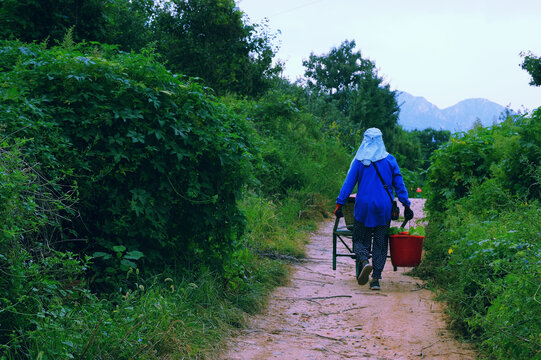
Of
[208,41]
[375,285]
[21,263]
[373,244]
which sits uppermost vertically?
[208,41]

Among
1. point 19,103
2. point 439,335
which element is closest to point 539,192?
point 439,335

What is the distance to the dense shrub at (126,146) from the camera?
452 centimetres

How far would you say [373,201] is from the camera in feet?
23.5

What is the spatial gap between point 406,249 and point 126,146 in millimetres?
3988

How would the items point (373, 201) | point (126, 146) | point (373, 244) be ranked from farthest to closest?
point (373, 244) → point (373, 201) → point (126, 146)

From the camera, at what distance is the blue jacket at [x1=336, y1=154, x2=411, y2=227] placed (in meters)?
7.17

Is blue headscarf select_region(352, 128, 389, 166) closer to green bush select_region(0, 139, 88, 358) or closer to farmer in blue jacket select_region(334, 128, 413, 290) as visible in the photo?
farmer in blue jacket select_region(334, 128, 413, 290)

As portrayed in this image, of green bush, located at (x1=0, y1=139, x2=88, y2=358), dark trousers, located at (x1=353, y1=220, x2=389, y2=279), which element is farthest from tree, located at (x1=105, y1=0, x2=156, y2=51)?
green bush, located at (x1=0, y1=139, x2=88, y2=358)

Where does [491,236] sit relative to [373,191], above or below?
below

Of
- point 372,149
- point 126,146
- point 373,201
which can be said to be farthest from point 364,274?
point 126,146

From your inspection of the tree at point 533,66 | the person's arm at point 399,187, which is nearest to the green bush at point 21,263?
the person's arm at point 399,187

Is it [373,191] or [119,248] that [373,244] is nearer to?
[373,191]

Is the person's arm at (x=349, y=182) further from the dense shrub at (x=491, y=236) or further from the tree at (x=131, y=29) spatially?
the tree at (x=131, y=29)

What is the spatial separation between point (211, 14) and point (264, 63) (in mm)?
2764
